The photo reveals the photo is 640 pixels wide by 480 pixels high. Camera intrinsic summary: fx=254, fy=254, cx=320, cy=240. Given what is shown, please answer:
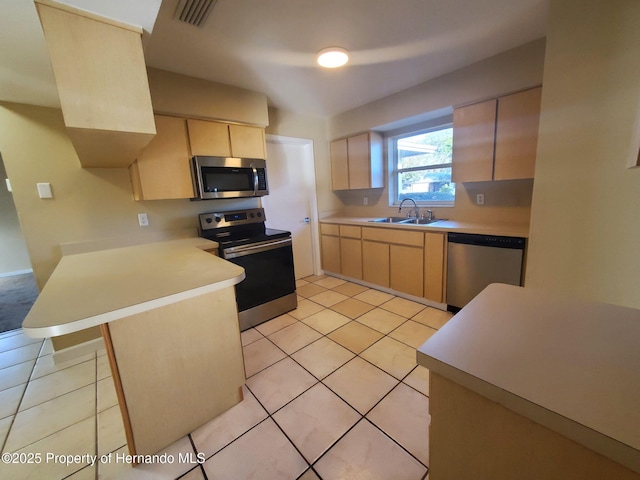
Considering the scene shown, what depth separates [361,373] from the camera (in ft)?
6.14

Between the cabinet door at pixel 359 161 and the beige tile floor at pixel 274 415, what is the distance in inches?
76.9

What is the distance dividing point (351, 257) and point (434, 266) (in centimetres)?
116

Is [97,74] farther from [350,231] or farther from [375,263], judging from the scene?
[375,263]

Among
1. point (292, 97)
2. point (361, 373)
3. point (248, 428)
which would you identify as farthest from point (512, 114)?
point (248, 428)

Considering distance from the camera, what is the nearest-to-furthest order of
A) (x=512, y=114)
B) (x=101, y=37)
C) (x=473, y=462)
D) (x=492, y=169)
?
(x=473, y=462), (x=101, y=37), (x=512, y=114), (x=492, y=169)

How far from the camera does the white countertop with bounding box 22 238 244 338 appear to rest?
0.95m

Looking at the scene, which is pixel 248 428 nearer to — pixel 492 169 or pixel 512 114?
pixel 492 169

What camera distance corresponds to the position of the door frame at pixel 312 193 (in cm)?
349

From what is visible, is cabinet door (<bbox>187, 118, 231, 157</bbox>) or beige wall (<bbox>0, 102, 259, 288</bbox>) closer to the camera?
beige wall (<bbox>0, 102, 259, 288</bbox>)

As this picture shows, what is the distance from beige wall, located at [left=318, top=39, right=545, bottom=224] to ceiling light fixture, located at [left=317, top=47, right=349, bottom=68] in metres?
1.09

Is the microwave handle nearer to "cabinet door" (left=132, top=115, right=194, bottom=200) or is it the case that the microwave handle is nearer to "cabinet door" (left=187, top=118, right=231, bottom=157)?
"cabinet door" (left=187, top=118, right=231, bottom=157)

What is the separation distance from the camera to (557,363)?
24.2 inches

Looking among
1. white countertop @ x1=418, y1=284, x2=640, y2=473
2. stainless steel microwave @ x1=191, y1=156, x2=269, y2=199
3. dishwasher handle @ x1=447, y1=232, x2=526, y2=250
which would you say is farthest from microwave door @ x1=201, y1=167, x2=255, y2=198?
white countertop @ x1=418, y1=284, x2=640, y2=473

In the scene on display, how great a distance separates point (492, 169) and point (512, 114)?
Answer: 47 cm
